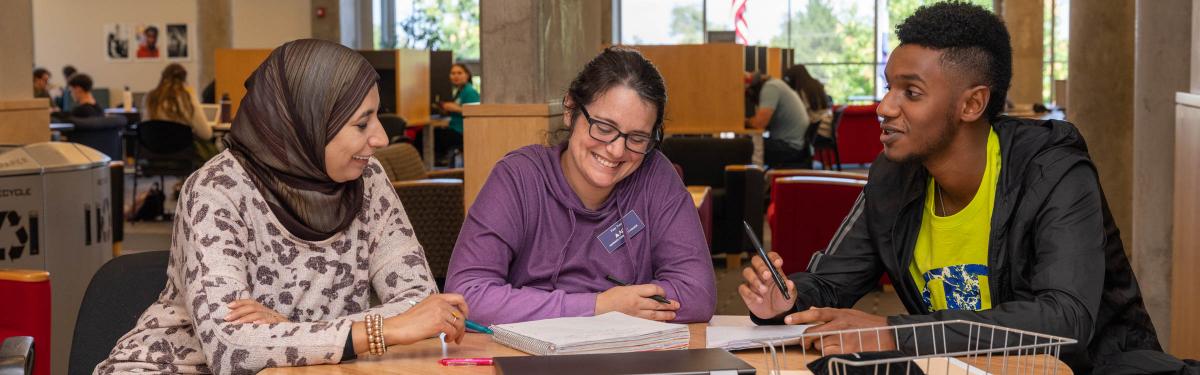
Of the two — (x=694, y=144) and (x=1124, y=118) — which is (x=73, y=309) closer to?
(x=694, y=144)

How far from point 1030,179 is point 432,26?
62.6 ft

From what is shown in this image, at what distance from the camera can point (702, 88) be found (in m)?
9.48

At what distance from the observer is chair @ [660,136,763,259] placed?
25.3 feet

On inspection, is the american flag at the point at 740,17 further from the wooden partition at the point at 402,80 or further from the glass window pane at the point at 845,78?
the wooden partition at the point at 402,80

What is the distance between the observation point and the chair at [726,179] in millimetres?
7699

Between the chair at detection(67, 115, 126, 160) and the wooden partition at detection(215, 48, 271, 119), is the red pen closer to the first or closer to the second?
the wooden partition at detection(215, 48, 271, 119)

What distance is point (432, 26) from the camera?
20688 millimetres

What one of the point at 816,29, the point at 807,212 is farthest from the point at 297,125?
the point at 816,29

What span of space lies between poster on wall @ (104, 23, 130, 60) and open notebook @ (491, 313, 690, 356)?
66.1ft

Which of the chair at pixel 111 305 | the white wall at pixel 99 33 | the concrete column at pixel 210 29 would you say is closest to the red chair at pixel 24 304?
the chair at pixel 111 305

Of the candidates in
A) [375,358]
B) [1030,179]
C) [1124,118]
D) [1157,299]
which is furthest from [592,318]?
[1124,118]

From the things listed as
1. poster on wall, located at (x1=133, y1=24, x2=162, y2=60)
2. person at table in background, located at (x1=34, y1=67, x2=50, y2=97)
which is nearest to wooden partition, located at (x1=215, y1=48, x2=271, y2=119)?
person at table in background, located at (x1=34, y1=67, x2=50, y2=97)

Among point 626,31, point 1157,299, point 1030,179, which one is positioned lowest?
point 1157,299

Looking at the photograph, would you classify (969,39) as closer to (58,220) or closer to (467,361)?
(467,361)
